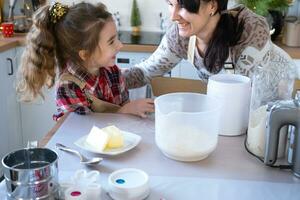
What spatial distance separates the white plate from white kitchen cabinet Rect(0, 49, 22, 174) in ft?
4.84

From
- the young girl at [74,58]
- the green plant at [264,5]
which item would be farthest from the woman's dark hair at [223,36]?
the green plant at [264,5]

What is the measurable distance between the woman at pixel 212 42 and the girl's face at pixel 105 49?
0.21 m

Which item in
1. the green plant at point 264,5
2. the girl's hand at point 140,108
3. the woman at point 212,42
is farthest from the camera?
the green plant at point 264,5

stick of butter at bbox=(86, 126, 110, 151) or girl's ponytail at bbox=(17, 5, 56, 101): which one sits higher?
girl's ponytail at bbox=(17, 5, 56, 101)

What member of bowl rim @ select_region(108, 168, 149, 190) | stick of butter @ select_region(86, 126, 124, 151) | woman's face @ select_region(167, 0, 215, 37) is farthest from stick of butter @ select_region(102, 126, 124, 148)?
woman's face @ select_region(167, 0, 215, 37)

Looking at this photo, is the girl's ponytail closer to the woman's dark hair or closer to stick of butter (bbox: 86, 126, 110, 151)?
stick of butter (bbox: 86, 126, 110, 151)

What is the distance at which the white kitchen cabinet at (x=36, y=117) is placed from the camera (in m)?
2.69

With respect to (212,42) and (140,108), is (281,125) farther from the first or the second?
(212,42)

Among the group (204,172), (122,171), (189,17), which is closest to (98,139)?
(122,171)

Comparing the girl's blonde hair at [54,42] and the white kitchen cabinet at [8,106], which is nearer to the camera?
the girl's blonde hair at [54,42]

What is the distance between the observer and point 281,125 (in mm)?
955

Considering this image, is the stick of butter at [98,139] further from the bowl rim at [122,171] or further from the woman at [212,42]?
the woman at [212,42]

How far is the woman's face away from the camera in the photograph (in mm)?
1437

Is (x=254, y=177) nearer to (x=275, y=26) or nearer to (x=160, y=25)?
(x=275, y=26)
